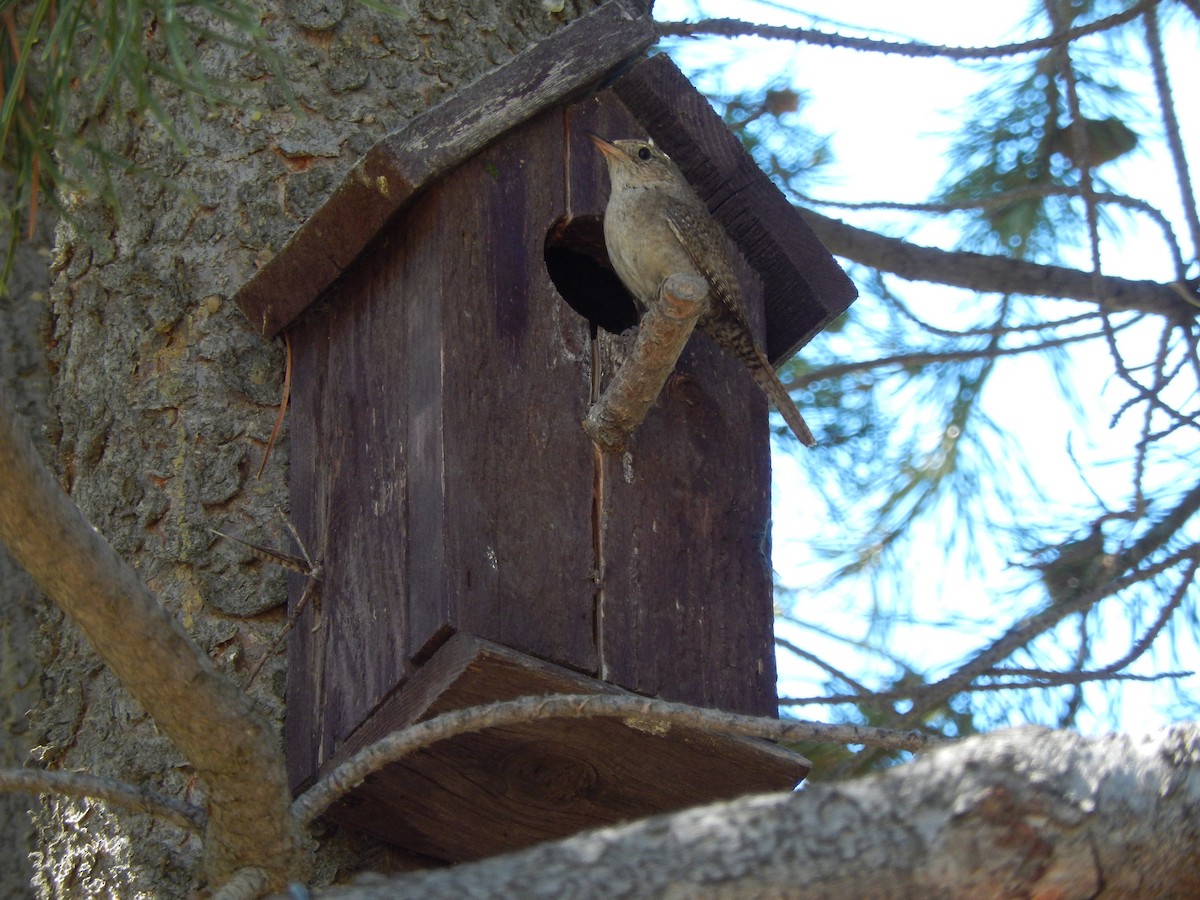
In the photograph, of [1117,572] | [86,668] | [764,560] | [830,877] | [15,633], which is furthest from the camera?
[1117,572]

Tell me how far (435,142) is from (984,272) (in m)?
1.83

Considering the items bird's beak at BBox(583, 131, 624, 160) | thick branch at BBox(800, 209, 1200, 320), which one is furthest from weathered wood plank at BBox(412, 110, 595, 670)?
thick branch at BBox(800, 209, 1200, 320)

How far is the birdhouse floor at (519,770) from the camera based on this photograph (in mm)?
2420

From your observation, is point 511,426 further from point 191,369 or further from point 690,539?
point 191,369

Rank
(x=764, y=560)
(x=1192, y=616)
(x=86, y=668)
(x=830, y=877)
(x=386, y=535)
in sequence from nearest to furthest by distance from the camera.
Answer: (x=830, y=877) → (x=386, y=535) → (x=764, y=560) → (x=86, y=668) → (x=1192, y=616)

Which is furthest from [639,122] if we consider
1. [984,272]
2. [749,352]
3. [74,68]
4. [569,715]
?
[569,715]

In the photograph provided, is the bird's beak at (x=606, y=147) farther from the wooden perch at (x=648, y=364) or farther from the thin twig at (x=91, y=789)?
the thin twig at (x=91, y=789)

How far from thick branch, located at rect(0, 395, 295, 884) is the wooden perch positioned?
79cm

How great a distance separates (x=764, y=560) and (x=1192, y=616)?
2175mm

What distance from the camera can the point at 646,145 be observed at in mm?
3051

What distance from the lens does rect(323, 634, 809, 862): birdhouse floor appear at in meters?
2.42

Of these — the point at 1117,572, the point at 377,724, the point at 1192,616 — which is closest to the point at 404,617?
the point at 377,724

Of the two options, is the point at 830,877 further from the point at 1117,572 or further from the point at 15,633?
the point at 1117,572

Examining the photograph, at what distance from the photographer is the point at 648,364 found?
2.62 metres
